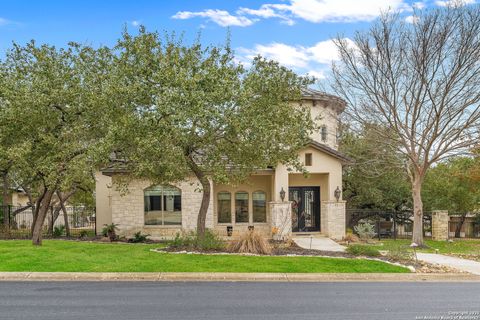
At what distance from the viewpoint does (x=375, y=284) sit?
1233 centimetres


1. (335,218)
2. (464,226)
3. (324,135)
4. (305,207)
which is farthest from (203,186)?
(464,226)

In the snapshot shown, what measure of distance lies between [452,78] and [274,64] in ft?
30.8

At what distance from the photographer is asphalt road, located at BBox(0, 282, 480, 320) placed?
862cm

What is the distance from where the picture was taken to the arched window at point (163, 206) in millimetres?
25812

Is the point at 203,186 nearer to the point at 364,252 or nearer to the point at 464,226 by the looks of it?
the point at 364,252

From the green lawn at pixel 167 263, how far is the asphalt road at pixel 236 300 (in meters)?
1.30

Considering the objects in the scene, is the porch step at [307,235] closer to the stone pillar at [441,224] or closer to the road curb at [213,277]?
the stone pillar at [441,224]

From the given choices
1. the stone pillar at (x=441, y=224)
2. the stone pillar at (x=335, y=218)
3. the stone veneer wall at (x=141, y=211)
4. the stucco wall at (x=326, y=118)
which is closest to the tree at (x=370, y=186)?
the stucco wall at (x=326, y=118)

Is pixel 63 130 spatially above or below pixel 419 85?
below

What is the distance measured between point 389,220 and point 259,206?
10.00 m

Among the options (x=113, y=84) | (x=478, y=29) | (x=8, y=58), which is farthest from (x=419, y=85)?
(x=8, y=58)

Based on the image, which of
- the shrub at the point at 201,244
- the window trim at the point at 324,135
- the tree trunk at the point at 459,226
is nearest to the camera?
the shrub at the point at 201,244

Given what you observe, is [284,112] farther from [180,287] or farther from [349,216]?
[349,216]

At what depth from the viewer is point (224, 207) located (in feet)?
90.3
